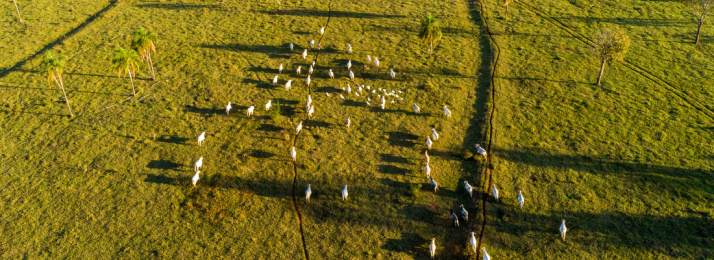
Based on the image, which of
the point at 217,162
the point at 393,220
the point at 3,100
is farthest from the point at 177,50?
the point at 393,220

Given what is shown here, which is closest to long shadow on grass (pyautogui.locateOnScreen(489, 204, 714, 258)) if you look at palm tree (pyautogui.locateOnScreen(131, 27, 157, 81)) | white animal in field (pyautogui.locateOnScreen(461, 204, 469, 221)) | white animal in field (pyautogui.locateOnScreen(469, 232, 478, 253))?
white animal in field (pyautogui.locateOnScreen(461, 204, 469, 221))

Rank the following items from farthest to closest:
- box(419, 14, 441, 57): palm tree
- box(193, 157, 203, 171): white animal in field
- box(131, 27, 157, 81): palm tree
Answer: box(419, 14, 441, 57): palm tree → box(131, 27, 157, 81): palm tree → box(193, 157, 203, 171): white animal in field

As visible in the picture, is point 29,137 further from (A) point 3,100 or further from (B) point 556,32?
(B) point 556,32

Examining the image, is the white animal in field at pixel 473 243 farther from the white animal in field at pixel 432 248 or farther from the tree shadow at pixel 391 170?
the tree shadow at pixel 391 170

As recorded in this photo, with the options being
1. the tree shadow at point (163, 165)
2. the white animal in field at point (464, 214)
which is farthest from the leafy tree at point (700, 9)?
the tree shadow at point (163, 165)

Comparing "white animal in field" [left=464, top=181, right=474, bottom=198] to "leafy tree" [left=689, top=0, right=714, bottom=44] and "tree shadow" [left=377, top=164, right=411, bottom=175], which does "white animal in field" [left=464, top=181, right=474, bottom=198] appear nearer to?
"tree shadow" [left=377, top=164, right=411, bottom=175]
